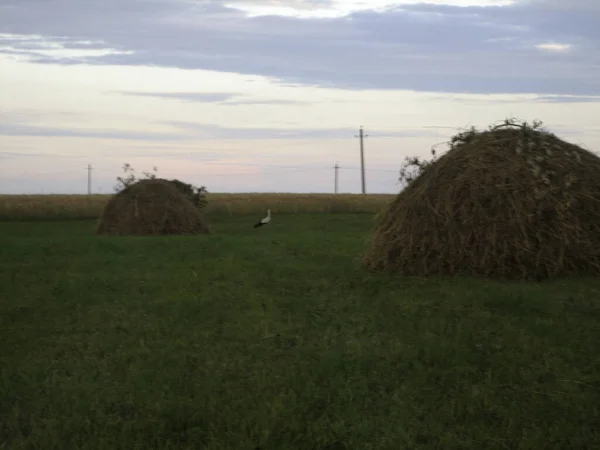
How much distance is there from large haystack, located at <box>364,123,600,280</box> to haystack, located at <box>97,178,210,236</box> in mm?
15625

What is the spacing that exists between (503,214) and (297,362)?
19.6 ft

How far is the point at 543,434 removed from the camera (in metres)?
6.51

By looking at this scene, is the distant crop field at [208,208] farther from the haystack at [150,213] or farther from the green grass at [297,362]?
the green grass at [297,362]

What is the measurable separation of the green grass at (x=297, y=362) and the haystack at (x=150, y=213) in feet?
46.8

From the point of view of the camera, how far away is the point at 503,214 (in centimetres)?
1316

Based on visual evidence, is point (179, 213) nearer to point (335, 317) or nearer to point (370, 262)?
point (370, 262)

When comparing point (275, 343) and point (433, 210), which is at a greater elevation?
point (433, 210)

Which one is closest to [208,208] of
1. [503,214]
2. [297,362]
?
[503,214]

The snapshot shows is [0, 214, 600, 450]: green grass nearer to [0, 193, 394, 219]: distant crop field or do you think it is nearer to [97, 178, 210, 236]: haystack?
[97, 178, 210, 236]: haystack

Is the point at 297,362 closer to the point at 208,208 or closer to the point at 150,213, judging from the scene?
the point at 150,213

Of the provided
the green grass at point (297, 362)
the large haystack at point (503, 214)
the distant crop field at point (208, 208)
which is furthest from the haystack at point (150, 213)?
the distant crop field at point (208, 208)

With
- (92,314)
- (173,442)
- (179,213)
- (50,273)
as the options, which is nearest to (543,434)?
(173,442)

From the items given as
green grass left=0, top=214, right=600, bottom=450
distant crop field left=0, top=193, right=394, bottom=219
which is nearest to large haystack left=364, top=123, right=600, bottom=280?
green grass left=0, top=214, right=600, bottom=450

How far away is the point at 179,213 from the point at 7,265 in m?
12.8
